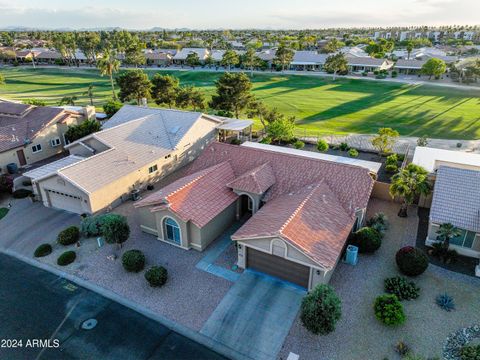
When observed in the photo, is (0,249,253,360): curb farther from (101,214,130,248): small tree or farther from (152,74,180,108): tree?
(152,74,180,108): tree

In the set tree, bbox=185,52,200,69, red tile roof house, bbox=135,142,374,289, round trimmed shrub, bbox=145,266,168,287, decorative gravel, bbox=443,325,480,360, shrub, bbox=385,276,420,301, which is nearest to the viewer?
decorative gravel, bbox=443,325,480,360

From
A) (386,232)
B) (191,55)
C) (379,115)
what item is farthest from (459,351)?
(191,55)

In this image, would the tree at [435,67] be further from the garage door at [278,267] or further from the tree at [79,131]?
the garage door at [278,267]

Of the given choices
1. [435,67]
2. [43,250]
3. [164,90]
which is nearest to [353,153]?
[43,250]

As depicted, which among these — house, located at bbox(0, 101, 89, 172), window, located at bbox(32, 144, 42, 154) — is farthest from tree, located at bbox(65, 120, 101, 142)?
window, located at bbox(32, 144, 42, 154)

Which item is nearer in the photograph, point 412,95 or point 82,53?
point 412,95


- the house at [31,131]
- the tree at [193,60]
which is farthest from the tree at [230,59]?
the house at [31,131]

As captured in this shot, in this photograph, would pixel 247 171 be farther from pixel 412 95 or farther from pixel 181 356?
pixel 412 95
